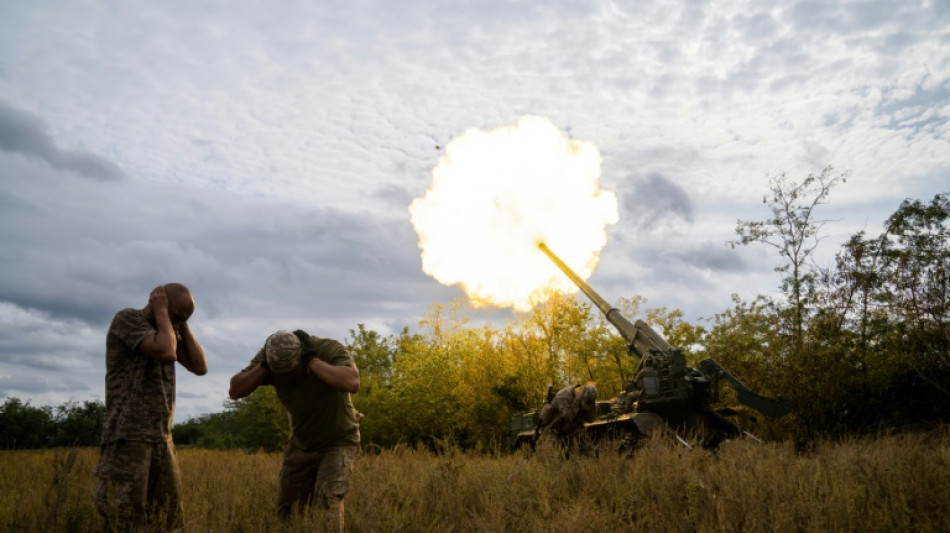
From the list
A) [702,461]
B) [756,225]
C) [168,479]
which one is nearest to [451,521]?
[168,479]

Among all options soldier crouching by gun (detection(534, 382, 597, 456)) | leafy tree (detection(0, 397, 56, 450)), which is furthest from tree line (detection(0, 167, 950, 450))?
leafy tree (detection(0, 397, 56, 450))

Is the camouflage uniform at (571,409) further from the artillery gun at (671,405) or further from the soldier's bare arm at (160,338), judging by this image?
the soldier's bare arm at (160,338)

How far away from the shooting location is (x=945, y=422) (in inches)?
Answer: 586

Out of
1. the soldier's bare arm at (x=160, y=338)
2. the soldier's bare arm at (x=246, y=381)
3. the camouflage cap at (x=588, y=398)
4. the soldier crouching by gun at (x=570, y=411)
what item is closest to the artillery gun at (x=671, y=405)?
the soldier crouching by gun at (x=570, y=411)

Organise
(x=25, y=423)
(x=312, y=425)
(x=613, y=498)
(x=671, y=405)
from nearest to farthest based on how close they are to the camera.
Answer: (x=312, y=425), (x=613, y=498), (x=671, y=405), (x=25, y=423)

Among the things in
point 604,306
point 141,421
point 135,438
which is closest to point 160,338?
point 141,421

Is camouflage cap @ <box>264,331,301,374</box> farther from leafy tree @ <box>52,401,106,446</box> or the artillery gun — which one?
leafy tree @ <box>52,401,106,446</box>

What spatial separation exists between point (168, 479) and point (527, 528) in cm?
293

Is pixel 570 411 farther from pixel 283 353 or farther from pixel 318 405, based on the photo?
pixel 283 353

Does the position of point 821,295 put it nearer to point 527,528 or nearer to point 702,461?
point 702,461

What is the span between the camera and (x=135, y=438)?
5277mm

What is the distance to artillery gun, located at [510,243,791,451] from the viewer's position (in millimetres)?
12156

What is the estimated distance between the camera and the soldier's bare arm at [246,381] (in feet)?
19.0

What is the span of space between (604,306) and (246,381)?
10387 mm
